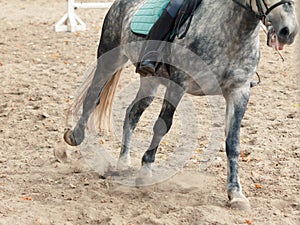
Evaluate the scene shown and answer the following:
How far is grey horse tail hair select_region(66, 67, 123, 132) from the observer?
5.74 m

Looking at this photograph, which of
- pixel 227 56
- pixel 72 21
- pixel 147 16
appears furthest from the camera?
pixel 72 21

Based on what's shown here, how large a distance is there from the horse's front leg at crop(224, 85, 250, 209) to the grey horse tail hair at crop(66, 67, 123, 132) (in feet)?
4.41

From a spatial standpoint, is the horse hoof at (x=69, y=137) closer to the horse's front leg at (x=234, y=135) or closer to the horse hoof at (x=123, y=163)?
the horse hoof at (x=123, y=163)

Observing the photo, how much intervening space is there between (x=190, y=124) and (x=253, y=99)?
1.18 metres

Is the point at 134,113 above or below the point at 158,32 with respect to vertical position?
below

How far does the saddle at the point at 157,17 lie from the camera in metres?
4.62

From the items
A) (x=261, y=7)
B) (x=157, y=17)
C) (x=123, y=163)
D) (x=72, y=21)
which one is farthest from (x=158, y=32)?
(x=72, y=21)

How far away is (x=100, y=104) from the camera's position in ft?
19.0

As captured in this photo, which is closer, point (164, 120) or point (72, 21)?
point (164, 120)

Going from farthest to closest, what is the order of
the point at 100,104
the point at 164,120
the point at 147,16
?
1. the point at 100,104
2. the point at 147,16
3. the point at 164,120

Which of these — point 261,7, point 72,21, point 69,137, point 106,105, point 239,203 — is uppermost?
point 261,7

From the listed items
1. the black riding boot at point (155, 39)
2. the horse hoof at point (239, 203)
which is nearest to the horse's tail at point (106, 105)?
the black riding boot at point (155, 39)

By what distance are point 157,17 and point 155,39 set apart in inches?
9.7

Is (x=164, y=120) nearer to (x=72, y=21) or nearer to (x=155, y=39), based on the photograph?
(x=155, y=39)
